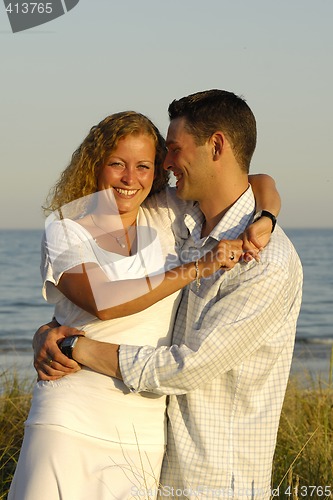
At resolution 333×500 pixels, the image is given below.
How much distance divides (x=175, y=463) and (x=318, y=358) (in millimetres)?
10340

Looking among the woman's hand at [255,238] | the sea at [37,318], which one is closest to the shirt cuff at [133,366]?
the woman's hand at [255,238]

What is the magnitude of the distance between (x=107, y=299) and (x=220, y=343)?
0.51m

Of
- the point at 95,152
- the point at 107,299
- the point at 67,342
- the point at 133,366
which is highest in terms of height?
the point at 95,152

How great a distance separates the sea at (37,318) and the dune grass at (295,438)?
209 mm

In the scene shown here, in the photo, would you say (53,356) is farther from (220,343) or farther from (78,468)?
(220,343)

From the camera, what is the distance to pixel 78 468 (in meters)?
3.49

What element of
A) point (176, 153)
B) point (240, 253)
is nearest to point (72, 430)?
point (240, 253)

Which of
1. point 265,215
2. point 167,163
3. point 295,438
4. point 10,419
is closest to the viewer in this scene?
point 265,215

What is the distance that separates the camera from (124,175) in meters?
3.93

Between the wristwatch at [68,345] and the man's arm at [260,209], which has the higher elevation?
the man's arm at [260,209]

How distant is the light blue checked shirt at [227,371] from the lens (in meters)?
3.50

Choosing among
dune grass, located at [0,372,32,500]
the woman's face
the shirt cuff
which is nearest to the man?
the shirt cuff

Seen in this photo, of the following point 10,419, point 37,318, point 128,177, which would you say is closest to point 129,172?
point 128,177

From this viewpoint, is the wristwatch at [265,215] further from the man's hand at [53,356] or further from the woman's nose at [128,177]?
the man's hand at [53,356]
